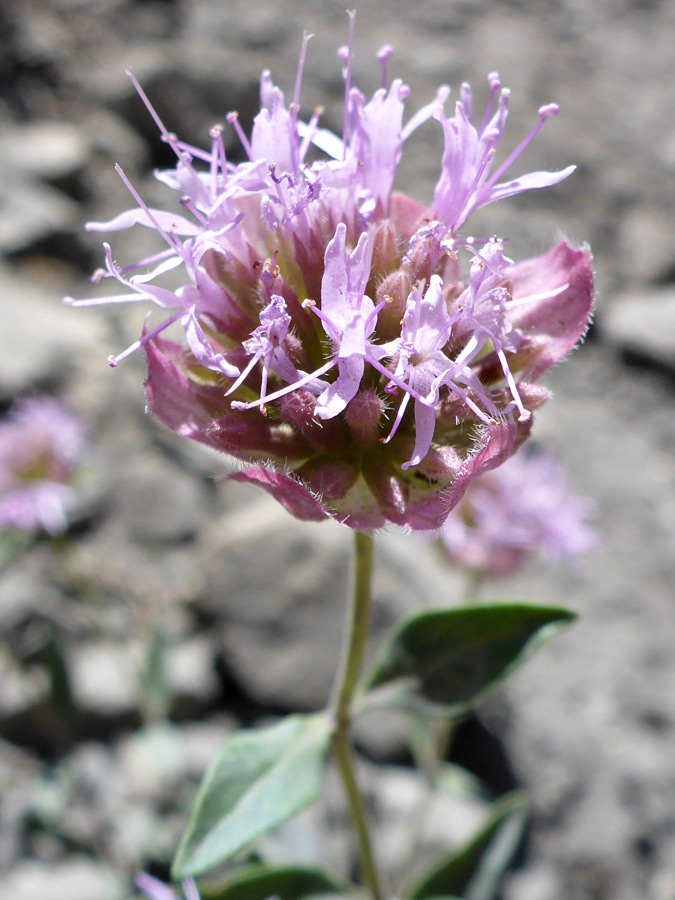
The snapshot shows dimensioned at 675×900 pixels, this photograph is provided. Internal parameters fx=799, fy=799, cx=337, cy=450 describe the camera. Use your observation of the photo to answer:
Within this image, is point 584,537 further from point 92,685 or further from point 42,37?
point 42,37

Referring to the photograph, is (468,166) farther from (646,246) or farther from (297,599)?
(646,246)

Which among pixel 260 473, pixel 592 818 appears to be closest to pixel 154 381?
pixel 260 473

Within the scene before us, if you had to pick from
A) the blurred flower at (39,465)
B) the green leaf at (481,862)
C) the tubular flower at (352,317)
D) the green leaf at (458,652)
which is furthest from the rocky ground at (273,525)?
the tubular flower at (352,317)

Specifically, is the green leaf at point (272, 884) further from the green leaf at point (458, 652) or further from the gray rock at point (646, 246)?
the gray rock at point (646, 246)

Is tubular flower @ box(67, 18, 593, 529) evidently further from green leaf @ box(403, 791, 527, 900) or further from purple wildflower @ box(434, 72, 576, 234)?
green leaf @ box(403, 791, 527, 900)

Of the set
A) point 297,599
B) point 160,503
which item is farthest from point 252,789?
point 160,503
